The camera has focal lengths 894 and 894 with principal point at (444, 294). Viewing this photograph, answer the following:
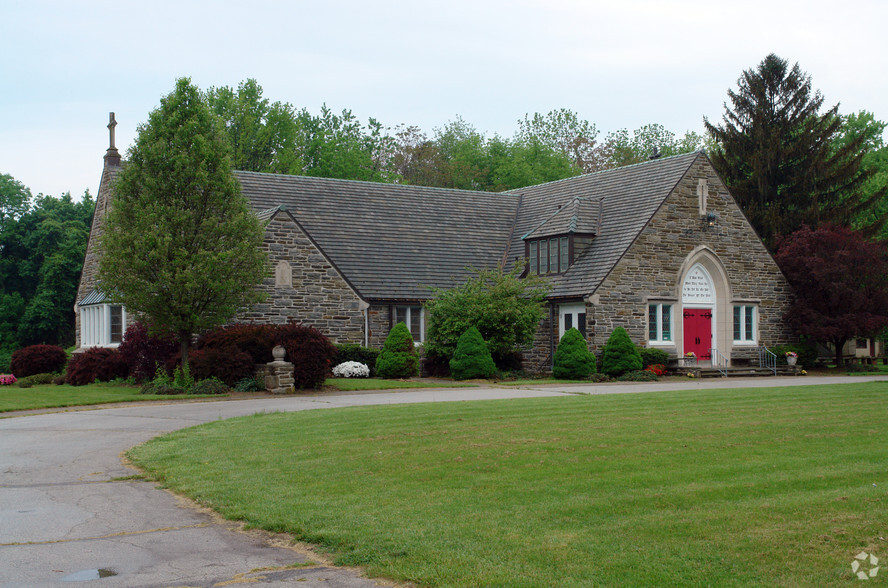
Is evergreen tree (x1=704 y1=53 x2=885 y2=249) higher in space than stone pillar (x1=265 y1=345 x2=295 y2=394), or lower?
higher

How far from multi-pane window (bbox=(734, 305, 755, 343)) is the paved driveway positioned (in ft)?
90.5

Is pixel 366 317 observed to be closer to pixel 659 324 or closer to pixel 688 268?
pixel 659 324

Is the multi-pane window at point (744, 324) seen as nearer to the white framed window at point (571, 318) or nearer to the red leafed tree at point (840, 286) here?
the red leafed tree at point (840, 286)

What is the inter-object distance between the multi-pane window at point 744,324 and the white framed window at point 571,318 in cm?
732

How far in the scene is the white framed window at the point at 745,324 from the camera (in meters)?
36.9

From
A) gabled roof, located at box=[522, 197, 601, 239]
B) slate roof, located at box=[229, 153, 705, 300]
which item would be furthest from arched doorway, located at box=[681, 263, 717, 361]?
gabled roof, located at box=[522, 197, 601, 239]

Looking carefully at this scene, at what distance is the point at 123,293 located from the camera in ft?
86.2

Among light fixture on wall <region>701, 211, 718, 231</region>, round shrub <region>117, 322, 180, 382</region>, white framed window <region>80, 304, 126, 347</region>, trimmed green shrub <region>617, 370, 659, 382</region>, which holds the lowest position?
trimmed green shrub <region>617, 370, 659, 382</region>

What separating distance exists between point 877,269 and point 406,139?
42.9m

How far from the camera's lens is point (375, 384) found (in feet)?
92.1

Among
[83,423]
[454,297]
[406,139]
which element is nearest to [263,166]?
[406,139]

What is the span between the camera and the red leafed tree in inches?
1366

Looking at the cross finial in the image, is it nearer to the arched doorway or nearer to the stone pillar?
the stone pillar

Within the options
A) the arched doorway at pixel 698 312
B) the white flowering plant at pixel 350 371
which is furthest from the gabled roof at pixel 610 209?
the white flowering plant at pixel 350 371
